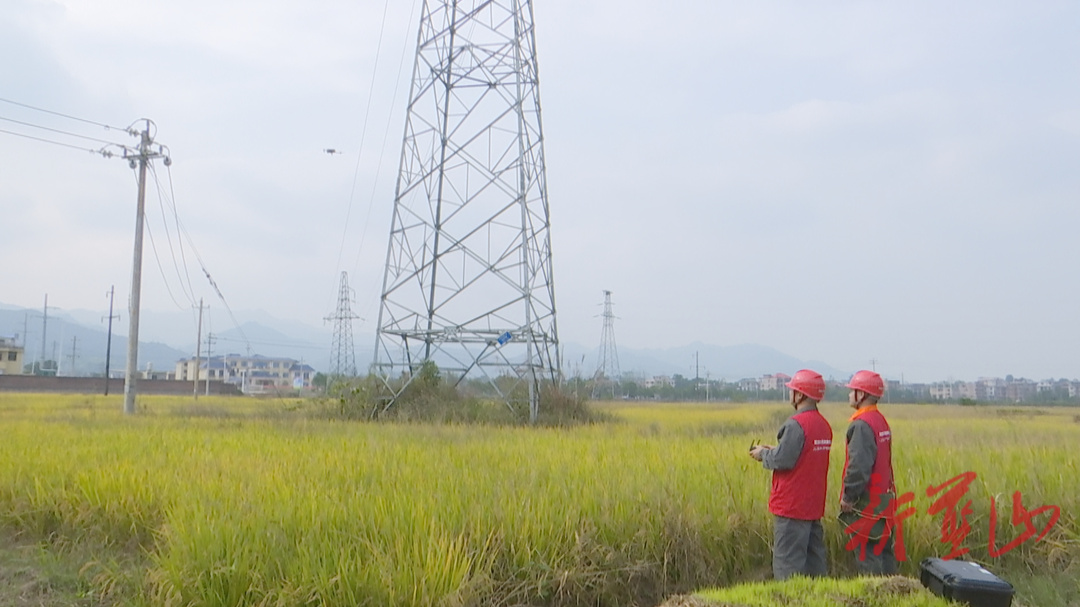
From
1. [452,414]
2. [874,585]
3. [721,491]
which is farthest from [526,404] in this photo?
[874,585]

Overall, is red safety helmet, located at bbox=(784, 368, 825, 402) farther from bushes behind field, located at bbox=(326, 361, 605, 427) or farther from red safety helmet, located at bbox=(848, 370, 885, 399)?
bushes behind field, located at bbox=(326, 361, 605, 427)

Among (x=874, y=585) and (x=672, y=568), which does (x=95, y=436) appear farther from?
(x=874, y=585)

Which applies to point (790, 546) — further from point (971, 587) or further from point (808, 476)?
point (971, 587)

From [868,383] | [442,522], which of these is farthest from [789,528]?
[442,522]

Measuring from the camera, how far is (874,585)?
343cm

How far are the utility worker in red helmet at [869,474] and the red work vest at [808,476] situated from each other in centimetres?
45

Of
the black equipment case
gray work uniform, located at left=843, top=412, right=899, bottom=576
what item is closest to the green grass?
the black equipment case

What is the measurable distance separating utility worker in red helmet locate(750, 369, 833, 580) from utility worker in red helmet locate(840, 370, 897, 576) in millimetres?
436

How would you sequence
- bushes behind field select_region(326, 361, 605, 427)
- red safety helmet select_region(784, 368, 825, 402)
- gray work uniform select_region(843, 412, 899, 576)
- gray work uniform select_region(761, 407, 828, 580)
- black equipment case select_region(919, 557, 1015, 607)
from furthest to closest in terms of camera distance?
bushes behind field select_region(326, 361, 605, 427)
gray work uniform select_region(843, 412, 899, 576)
red safety helmet select_region(784, 368, 825, 402)
gray work uniform select_region(761, 407, 828, 580)
black equipment case select_region(919, 557, 1015, 607)

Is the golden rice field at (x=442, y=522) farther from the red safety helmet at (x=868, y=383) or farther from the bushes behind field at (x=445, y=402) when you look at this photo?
the bushes behind field at (x=445, y=402)

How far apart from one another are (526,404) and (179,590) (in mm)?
12706

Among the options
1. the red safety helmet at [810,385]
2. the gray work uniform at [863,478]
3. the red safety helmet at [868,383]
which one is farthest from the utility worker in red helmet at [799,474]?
the red safety helmet at [868,383]

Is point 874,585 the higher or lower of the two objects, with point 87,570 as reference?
higher

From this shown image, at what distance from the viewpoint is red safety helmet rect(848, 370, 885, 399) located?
5285 millimetres
